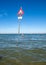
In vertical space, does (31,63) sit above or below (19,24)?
below

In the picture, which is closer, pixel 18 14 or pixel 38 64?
pixel 38 64

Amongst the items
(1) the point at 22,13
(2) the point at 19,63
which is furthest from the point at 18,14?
(2) the point at 19,63

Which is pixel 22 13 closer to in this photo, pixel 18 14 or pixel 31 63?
Answer: pixel 18 14

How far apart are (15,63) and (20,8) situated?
9378 millimetres

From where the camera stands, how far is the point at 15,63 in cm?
1797

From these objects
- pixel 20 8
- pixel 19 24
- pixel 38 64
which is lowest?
pixel 38 64

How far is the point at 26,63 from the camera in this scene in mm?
18188

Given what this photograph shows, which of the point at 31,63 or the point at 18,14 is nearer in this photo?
the point at 31,63

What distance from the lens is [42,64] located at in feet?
57.3

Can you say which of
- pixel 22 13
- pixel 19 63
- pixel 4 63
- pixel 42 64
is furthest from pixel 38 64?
pixel 22 13

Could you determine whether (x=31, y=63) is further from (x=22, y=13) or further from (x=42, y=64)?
(x=22, y=13)

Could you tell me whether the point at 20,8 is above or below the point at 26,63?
above

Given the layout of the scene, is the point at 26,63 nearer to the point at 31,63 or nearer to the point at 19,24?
the point at 31,63

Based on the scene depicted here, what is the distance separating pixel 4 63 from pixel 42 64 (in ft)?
13.4
